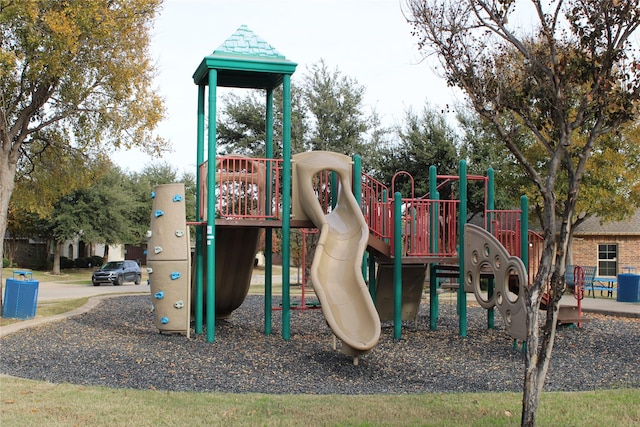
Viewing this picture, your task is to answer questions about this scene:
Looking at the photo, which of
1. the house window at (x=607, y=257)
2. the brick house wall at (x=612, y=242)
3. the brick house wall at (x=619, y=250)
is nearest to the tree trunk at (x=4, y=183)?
the brick house wall at (x=612, y=242)

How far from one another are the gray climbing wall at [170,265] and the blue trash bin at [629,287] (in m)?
16.3

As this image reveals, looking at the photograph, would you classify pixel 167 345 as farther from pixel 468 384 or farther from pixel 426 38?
pixel 426 38

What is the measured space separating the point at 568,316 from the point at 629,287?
1012 centimetres

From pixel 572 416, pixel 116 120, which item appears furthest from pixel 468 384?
pixel 116 120

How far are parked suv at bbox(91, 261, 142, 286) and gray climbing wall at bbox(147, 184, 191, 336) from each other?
75.1 feet

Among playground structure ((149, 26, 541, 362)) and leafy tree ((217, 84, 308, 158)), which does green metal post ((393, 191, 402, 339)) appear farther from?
leafy tree ((217, 84, 308, 158))

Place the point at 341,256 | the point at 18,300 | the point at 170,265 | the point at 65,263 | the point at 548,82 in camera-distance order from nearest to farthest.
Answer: the point at 548,82 → the point at 341,256 → the point at 170,265 → the point at 18,300 → the point at 65,263

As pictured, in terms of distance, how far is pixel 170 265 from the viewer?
12.2m

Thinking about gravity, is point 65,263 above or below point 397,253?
below

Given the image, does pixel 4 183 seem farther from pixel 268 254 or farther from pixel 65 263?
pixel 65 263

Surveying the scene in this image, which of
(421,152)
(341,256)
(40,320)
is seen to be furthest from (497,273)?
(421,152)

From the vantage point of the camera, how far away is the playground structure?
11312mm

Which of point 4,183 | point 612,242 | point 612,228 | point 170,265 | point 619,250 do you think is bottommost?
point 619,250

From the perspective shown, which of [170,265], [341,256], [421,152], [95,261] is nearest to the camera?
[341,256]
